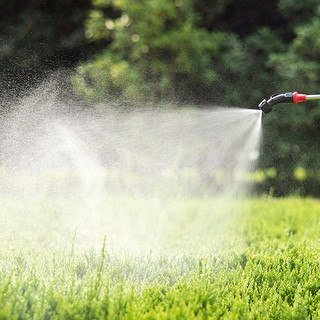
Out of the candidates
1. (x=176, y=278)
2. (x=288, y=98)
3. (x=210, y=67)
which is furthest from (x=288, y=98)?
(x=210, y=67)

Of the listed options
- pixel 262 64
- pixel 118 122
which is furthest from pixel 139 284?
pixel 262 64

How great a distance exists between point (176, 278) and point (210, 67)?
462cm

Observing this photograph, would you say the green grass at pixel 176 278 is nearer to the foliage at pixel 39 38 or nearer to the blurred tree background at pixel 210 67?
the blurred tree background at pixel 210 67

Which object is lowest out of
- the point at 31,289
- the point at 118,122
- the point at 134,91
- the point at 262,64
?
A: the point at 31,289

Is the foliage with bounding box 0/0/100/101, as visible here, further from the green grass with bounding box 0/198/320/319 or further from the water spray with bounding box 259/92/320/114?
the water spray with bounding box 259/92/320/114

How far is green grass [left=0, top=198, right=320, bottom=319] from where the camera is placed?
1649 millimetres

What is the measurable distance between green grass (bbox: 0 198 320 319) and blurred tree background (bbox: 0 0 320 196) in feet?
Answer: 9.94

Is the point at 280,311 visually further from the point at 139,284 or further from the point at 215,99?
the point at 215,99

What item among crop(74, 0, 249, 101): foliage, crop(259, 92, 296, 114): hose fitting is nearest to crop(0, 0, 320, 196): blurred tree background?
crop(74, 0, 249, 101): foliage

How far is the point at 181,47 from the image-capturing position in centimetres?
604

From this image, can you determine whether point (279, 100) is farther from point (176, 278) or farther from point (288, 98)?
point (176, 278)

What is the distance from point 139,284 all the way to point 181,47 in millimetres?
4562

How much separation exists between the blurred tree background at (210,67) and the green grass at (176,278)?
3029mm

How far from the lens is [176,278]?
210 cm
